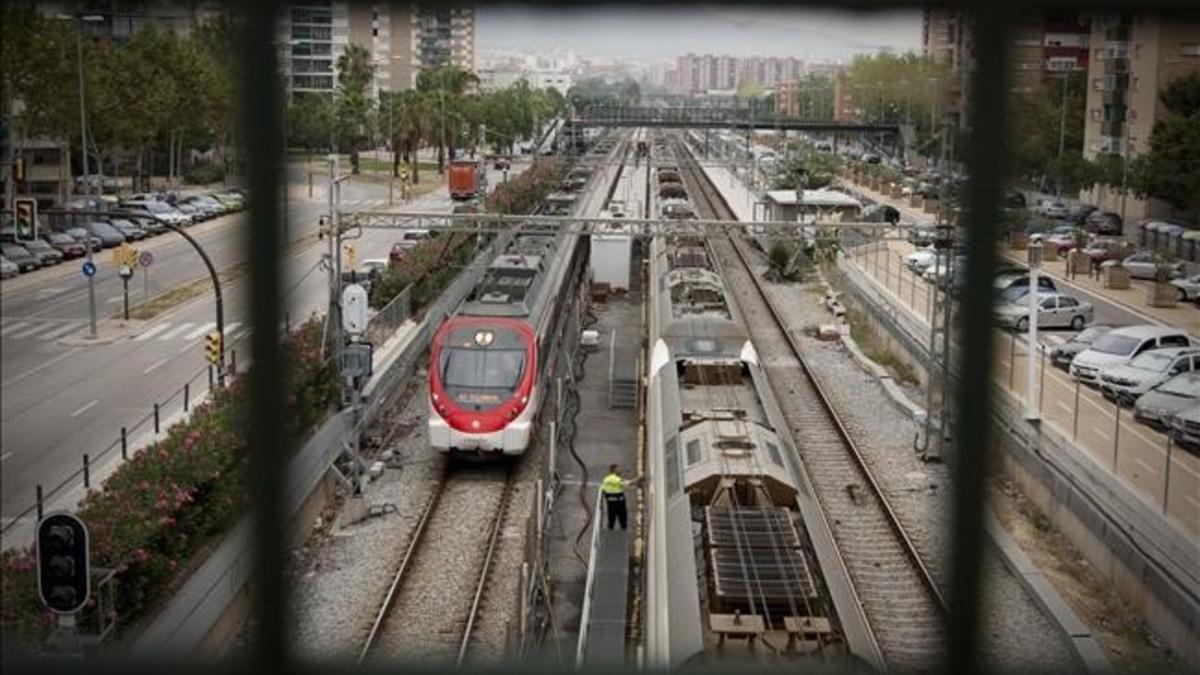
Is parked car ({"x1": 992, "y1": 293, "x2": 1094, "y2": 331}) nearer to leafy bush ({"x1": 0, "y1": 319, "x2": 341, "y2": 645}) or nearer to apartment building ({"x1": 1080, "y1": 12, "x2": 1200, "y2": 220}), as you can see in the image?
leafy bush ({"x1": 0, "y1": 319, "x2": 341, "y2": 645})

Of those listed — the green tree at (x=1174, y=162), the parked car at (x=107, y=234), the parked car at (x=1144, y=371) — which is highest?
the green tree at (x=1174, y=162)

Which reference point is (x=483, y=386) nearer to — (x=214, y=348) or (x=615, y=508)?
(x=615, y=508)

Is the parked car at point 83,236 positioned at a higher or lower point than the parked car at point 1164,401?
higher

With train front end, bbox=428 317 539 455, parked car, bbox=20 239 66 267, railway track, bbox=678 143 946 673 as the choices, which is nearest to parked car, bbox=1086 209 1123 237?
railway track, bbox=678 143 946 673

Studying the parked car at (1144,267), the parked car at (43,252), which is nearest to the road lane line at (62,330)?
the parked car at (43,252)

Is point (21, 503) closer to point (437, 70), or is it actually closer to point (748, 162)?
point (437, 70)

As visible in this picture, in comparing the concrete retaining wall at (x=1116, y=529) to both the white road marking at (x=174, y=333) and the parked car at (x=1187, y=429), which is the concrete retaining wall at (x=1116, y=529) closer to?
the parked car at (x=1187, y=429)

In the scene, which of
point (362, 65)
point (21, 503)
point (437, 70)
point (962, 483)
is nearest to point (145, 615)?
point (21, 503)

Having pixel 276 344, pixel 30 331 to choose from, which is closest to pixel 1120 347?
pixel 30 331
